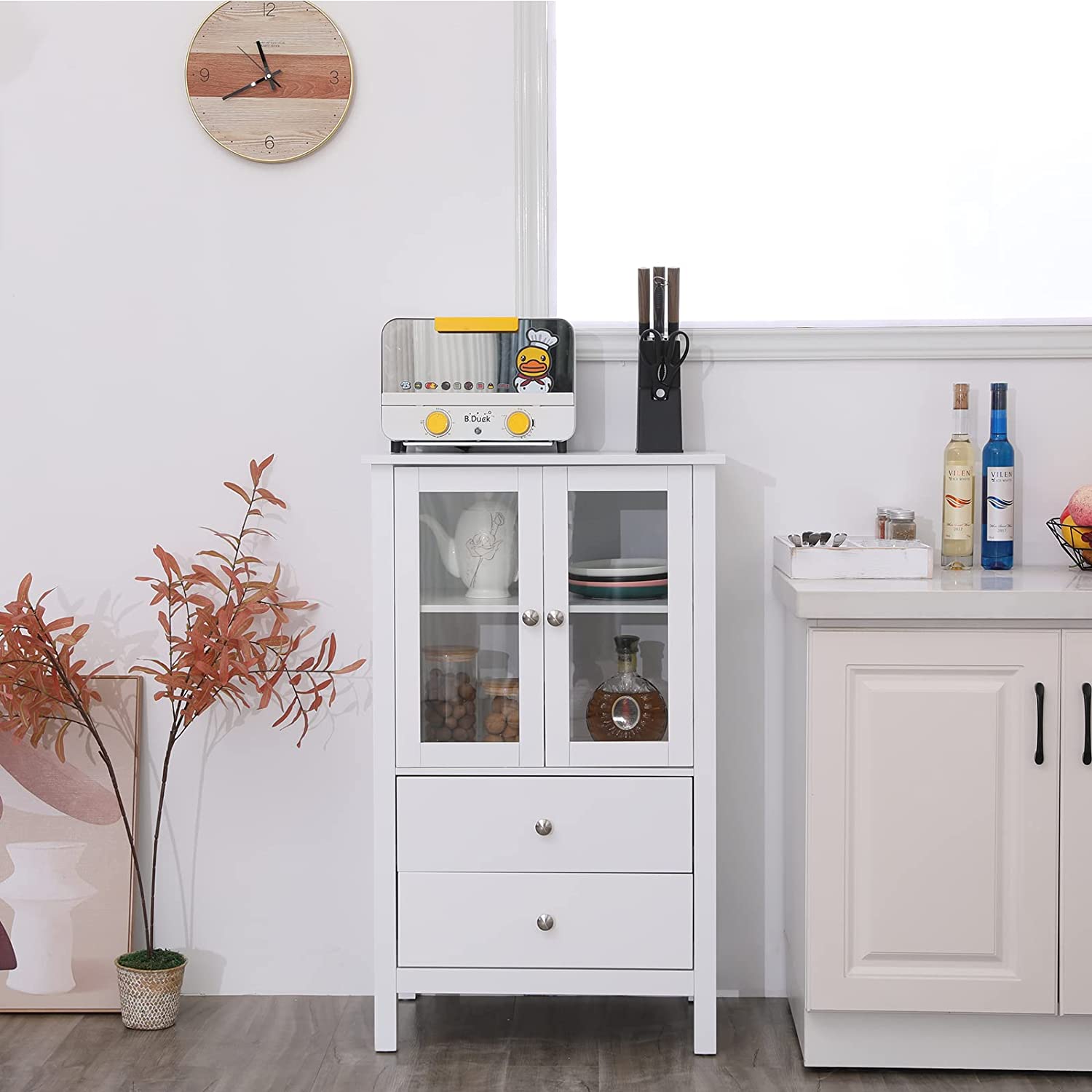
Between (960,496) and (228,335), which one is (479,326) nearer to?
(228,335)

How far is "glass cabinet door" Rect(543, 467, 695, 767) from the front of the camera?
78.4 inches

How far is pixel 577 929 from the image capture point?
2.02 m

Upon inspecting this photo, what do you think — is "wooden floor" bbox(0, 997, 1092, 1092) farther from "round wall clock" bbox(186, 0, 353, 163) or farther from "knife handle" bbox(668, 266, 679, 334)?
"round wall clock" bbox(186, 0, 353, 163)

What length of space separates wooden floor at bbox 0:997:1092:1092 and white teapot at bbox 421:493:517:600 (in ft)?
2.76

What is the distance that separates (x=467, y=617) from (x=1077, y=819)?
107 centimetres

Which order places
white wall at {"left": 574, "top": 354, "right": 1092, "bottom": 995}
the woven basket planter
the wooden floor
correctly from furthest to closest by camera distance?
1. white wall at {"left": 574, "top": 354, "right": 1092, "bottom": 995}
2. the woven basket planter
3. the wooden floor

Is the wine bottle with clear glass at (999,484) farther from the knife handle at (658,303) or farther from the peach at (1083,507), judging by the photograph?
the knife handle at (658,303)

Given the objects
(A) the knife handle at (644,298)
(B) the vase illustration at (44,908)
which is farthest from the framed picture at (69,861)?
(A) the knife handle at (644,298)

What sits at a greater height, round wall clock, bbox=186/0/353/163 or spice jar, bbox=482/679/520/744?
round wall clock, bbox=186/0/353/163

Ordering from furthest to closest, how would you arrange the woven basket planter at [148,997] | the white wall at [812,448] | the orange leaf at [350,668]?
the white wall at [812,448]
the woven basket planter at [148,997]
the orange leaf at [350,668]

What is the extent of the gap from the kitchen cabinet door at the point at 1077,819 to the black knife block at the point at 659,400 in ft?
2.48

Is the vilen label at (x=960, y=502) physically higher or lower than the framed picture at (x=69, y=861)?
higher

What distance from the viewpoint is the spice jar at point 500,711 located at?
2021mm

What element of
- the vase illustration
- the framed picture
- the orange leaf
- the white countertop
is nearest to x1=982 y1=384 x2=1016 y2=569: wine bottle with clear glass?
the white countertop
